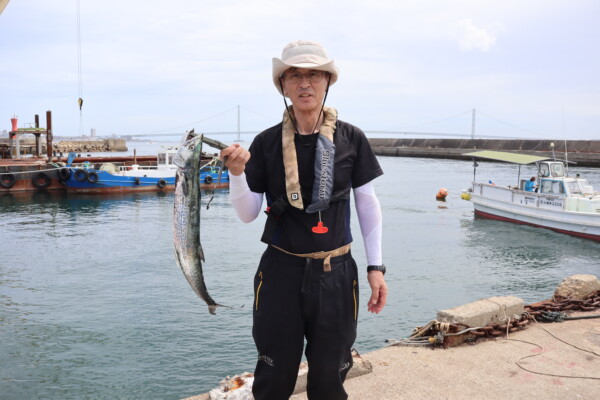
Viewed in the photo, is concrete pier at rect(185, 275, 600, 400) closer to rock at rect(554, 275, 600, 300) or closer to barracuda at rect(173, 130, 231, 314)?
A: rock at rect(554, 275, 600, 300)

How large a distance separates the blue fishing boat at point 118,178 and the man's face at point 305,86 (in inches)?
1102

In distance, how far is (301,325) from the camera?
2.59m

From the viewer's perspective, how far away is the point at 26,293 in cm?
1244

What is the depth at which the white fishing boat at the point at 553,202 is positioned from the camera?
18.9 meters

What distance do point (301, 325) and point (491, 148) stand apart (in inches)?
2972

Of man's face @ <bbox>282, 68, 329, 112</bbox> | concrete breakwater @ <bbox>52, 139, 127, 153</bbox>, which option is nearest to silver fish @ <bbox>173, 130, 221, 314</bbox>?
man's face @ <bbox>282, 68, 329, 112</bbox>

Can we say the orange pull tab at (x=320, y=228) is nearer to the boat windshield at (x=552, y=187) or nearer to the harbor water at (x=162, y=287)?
the harbor water at (x=162, y=287)

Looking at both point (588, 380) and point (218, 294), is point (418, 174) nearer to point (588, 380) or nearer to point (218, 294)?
point (218, 294)

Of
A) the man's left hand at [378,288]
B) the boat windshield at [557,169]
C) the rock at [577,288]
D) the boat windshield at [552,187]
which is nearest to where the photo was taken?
the man's left hand at [378,288]

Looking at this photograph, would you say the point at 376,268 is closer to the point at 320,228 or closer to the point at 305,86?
the point at 320,228

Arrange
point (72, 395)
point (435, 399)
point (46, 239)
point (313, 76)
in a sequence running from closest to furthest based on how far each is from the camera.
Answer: point (313, 76), point (435, 399), point (72, 395), point (46, 239)

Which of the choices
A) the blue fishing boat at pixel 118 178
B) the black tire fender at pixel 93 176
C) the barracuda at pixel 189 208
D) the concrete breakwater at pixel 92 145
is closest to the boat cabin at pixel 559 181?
the blue fishing boat at pixel 118 178

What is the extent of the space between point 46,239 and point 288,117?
18.8 m

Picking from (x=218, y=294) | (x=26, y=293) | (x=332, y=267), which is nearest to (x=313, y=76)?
(x=332, y=267)
